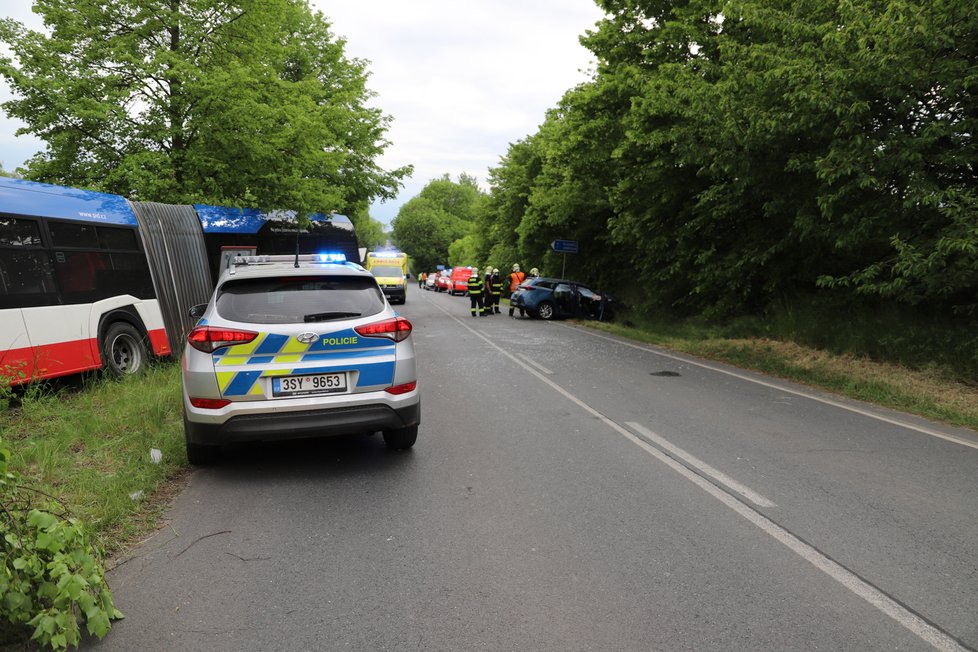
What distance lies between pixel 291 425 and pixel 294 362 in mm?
489

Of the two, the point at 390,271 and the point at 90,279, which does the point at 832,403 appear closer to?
the point at 90,279

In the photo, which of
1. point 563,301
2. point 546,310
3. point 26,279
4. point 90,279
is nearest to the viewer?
point 26,279

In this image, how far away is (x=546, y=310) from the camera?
2320 centimetres

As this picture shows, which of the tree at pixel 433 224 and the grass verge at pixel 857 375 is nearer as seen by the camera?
the grass verge at pixel 857 375

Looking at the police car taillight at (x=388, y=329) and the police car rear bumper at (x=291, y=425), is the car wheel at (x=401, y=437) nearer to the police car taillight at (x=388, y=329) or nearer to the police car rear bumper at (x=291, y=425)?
the police car rear bumper at (x=291, y=425)

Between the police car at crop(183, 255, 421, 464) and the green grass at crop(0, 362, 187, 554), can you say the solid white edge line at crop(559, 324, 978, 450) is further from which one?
the green grass at crop(0, 362, 187, 554)

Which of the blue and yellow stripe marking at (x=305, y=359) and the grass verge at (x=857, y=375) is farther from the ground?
the blue and yellow stripe marking at (x=305, y=359)

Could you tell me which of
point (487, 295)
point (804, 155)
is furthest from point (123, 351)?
point (487, 295)

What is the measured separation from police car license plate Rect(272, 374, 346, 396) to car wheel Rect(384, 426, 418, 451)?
0.77 m

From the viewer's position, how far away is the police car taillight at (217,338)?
4807 mm


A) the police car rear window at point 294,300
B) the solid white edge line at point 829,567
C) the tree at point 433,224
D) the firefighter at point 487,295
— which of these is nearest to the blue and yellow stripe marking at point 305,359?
the police car rear window at point 294,300

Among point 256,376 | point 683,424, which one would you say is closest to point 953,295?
point 683,424

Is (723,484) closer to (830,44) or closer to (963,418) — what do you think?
(963,418)

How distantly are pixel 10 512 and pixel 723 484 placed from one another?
4448mm
